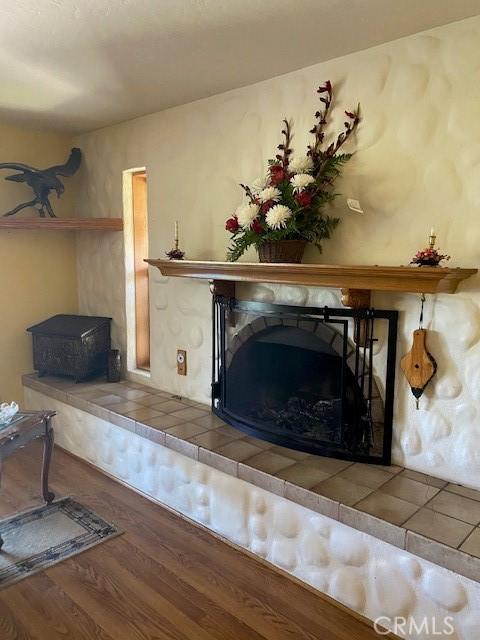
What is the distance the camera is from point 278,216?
7.18 ft

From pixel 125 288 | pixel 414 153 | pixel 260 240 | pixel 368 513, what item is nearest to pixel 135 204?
pixel 125 288

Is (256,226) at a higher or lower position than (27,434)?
higher

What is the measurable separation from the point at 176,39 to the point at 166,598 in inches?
88.6

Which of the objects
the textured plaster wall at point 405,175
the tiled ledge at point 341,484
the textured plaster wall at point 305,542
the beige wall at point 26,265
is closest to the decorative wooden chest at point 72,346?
the beige wall at point 26,265

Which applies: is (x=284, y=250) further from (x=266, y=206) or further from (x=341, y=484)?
(x=341, y=484)

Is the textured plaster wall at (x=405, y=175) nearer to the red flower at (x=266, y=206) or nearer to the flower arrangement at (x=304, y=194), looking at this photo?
the flower arrangement at (x=304, y=194)

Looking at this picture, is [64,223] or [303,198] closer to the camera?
[303,198]

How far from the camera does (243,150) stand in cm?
268

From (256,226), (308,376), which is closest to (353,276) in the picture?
(256,226)

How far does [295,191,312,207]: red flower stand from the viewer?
85.0 inches

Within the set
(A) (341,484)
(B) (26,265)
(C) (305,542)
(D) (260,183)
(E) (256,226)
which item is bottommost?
(C) (305,542)

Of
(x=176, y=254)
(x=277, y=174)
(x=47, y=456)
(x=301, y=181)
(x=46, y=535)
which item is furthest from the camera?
(x=176, y=254)

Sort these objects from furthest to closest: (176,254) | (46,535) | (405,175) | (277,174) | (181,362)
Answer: (181,362) < (176,254) < (46,535) < (277,174) < (405,175)

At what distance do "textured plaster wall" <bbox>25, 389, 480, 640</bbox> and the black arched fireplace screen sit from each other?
0.36 meters
